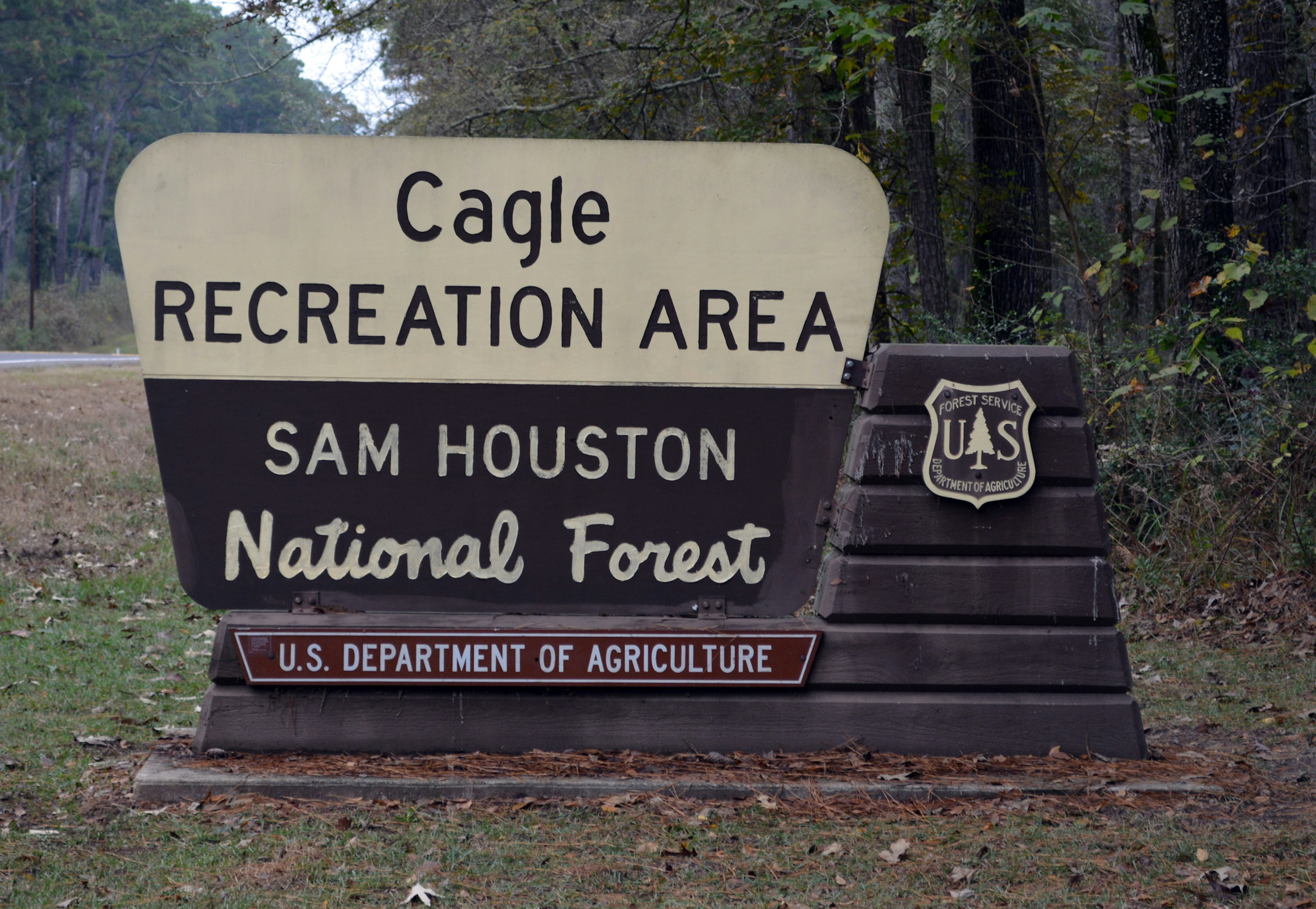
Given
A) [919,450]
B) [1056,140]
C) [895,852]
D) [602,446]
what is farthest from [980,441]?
[1056,140]

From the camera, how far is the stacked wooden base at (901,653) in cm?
485

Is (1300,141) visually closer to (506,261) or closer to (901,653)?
(901,653)

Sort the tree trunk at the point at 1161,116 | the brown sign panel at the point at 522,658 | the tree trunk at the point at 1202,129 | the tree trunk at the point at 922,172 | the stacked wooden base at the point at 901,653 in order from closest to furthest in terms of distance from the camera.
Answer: the brown sign panel at the point at 522,658 → the stacked wooden base at the point at 901,653 → the tree trunk at the point at 1202,129 → the tree trunk at the point at 1161,116 → the tree trunk at the point at 922,172

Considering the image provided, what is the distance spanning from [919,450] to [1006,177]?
8339 millimetres

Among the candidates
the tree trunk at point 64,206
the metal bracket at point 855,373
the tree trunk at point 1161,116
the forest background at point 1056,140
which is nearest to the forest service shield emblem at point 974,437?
the metal bracket at point 855,373

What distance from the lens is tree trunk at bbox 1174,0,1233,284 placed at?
9703mm

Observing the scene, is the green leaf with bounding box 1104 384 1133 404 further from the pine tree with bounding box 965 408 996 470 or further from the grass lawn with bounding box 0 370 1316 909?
the pine tree with bounding box 965 408 996 470

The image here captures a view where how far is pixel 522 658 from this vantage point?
4.77 metres

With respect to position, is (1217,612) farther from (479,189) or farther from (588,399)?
(479,189)

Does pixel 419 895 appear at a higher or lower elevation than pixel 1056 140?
higher

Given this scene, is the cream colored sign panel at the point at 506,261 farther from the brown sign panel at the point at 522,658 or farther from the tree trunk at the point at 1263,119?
the tree trunk at the point at 1263,119

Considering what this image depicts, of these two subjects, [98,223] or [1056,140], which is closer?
[1056,140]

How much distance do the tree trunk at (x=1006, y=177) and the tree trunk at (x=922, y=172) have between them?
411 millimetres

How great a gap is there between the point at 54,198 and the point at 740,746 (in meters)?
71.8
